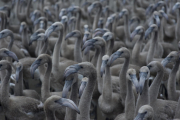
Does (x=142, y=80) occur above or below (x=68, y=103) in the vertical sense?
above

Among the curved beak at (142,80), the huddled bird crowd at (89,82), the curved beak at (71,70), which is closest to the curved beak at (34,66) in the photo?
the huddled bird crowd at (89,82)

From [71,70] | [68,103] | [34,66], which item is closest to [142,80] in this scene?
[71,70]

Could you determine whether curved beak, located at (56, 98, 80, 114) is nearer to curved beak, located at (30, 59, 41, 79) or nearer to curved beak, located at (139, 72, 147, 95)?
curved beak, located at (139, 72, 147, 95)

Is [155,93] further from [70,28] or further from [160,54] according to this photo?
[70,28]

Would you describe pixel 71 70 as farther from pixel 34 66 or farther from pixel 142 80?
pixel 34 66

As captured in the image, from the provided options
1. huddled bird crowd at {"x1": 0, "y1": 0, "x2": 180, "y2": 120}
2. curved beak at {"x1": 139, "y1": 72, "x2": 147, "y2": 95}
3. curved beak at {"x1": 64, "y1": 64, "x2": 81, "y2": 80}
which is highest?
curved beak at {"x1": 64, "y1": 64, "x2": 81, "y2": 80}

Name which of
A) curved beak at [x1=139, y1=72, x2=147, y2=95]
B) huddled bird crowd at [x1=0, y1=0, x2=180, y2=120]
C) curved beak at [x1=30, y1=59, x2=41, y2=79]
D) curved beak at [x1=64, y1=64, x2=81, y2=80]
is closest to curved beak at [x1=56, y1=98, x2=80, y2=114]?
huddled bird crowd at [x1=0, y1=0, x2=180, y2=120]

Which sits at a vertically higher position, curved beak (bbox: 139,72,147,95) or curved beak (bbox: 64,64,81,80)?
curved beak (bbox: 64,64,81,80)

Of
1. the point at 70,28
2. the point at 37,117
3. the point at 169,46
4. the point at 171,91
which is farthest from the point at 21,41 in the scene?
the point at 171,91

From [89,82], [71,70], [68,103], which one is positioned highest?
[71,70]

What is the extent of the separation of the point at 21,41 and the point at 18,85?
3.47 m

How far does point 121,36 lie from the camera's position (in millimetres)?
10148

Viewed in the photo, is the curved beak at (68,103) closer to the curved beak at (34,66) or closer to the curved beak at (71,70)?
the curved beak at (71,70)

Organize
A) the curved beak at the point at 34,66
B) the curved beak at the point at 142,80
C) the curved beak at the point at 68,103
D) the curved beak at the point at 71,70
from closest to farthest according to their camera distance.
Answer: the curved beak at the point at 68,103 → the curved beak at the point at 71,70 → the curved beak at the point at 142,80 → the curved beak at the point at 34,66
